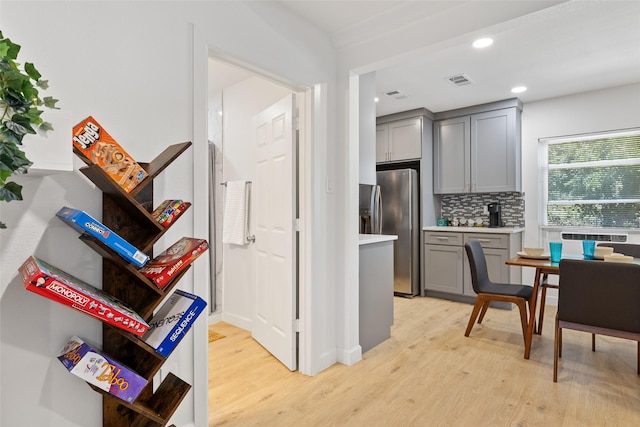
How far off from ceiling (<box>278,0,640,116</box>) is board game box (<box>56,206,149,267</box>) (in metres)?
1.75

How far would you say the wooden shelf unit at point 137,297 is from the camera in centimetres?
146

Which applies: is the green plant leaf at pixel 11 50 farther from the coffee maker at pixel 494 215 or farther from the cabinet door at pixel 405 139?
the coffee maker at pixel 494 215

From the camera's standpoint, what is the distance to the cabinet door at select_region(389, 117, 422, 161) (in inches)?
194

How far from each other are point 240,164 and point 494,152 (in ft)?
10.3

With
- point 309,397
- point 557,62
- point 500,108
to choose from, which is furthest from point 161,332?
point 500,108

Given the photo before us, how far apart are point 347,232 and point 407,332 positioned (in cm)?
142

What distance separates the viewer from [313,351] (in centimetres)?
256

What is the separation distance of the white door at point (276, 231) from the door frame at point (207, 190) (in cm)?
6

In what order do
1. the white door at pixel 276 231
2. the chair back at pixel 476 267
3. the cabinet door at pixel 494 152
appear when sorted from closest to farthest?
the white door at pixel 276 231 < the chair back at pixel 476 267 < the cabinet door at pixel 494 152

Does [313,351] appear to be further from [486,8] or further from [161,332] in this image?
[486,8]

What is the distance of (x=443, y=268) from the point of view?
473 cm

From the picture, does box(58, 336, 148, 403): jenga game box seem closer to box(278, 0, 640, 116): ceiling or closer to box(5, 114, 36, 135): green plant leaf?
box(5, 114, 36, 135): green plant leaf

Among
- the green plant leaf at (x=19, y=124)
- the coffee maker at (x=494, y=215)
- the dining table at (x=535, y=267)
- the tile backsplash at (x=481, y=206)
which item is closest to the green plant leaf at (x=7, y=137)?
the green plant leaf at (x=19, y=124)

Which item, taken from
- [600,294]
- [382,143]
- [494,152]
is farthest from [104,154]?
[494,152]
